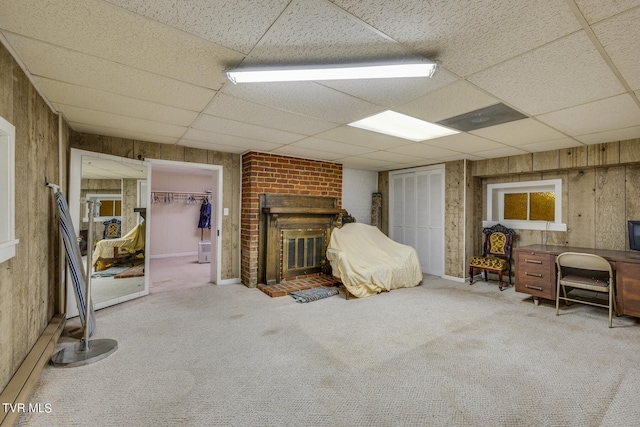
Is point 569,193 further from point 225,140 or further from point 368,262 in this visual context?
point 225,140

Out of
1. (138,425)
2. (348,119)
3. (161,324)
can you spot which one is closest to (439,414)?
(138,425)

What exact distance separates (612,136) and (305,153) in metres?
3.91

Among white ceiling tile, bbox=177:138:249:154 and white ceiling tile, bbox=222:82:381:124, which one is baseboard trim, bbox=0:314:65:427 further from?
white ceiling tile, bbox=177:138:249:154

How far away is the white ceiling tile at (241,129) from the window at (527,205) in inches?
156

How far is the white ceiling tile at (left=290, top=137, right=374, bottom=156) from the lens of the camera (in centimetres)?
385

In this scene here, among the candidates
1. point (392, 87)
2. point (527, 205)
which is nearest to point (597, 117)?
point (392, 87)

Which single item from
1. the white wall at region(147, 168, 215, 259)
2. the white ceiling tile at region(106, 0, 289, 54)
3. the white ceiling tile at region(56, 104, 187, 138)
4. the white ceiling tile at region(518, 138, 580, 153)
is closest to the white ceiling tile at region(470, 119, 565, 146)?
the white ceiling tile at region(518, 138, 580, 153)

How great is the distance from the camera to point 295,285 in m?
4.43

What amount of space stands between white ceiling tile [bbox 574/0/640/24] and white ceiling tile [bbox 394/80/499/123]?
0.76 m

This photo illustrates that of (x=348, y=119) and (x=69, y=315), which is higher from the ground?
(x=348, y=119)

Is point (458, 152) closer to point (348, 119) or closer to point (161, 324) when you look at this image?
point (348, 119)

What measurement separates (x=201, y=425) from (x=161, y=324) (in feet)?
5.64

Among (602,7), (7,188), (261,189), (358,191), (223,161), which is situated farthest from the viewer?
(358,191)

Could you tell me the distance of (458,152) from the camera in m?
4.48
